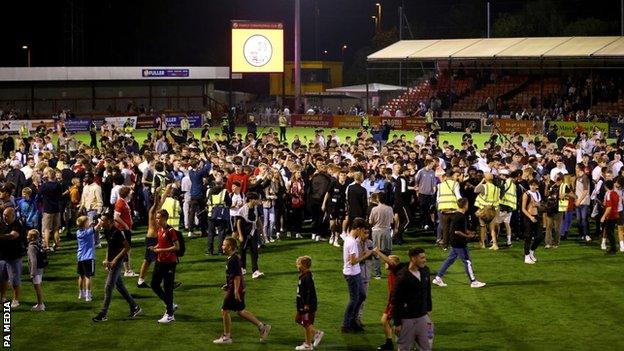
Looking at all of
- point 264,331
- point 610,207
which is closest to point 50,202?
point 264,331

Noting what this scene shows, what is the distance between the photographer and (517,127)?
5216 cm

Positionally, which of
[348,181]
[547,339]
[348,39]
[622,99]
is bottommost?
[547,339]

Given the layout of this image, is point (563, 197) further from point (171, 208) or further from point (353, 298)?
point (353, 298)

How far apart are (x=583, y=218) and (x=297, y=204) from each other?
21.3 feet

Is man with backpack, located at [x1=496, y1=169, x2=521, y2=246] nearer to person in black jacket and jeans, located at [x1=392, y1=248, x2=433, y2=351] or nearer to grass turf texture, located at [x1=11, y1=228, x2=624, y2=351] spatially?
grass turf texture, located at [x1=11, y1=228, x2=624, y2=351]

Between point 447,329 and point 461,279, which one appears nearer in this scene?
point 447,329

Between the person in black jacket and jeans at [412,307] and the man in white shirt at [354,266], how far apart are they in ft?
7.32

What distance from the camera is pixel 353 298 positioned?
14047 millimetres

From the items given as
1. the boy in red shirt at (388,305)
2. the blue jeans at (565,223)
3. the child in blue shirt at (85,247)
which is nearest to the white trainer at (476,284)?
the boy in red shirt at (388,305)

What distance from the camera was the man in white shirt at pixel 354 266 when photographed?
1388cm

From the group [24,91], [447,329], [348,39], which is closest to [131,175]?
[447,329]

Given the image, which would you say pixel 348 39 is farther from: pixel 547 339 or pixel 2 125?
pixel 547 339

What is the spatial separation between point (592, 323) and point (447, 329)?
7.48 ft

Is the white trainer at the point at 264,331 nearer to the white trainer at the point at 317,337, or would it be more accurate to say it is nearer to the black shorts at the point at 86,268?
the white trainer at the point at 317,337
